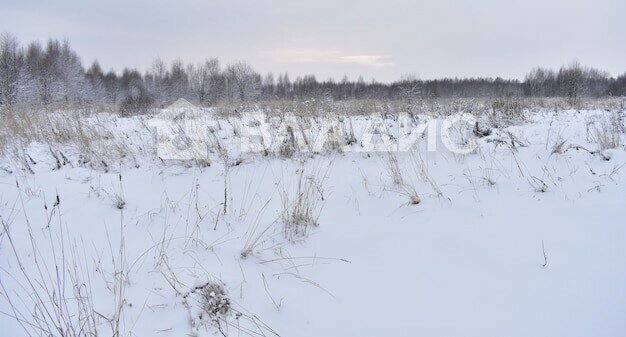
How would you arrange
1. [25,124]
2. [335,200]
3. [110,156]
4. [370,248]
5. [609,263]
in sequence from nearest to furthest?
[609,263] < [370,248] < [335,200] < [110,156] < [25,124]

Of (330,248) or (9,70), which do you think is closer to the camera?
(330,248)

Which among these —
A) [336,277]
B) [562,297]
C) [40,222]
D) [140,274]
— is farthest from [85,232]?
[562,297]

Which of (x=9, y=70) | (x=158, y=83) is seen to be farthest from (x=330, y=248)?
(x=158, y=83)

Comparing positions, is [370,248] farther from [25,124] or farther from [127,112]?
[127,112]

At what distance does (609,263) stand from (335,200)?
6.19ft

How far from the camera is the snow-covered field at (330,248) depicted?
72.8 inches

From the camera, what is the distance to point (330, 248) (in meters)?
2.50

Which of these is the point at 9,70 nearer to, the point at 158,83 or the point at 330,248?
the point at 158,83

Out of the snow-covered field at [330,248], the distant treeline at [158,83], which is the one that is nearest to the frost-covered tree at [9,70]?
the distant treeline at [158,83]

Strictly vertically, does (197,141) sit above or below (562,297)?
above

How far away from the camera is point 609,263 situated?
78.4 inches

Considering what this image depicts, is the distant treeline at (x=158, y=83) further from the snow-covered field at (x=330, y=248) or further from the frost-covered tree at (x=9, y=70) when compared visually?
the snow-covered field at (x=330, y=248)

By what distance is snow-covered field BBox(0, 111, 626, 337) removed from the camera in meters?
1.85

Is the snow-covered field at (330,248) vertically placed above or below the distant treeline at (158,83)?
below
